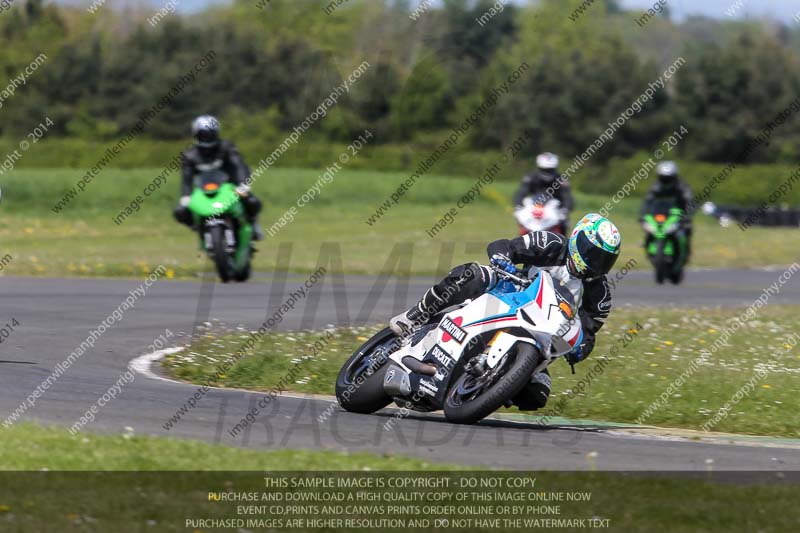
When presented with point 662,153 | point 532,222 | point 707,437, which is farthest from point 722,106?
point 707,437

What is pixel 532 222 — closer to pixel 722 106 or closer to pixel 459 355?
pixel 459 355

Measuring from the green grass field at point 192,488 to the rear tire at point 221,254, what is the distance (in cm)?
1073

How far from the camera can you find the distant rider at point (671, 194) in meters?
23.5

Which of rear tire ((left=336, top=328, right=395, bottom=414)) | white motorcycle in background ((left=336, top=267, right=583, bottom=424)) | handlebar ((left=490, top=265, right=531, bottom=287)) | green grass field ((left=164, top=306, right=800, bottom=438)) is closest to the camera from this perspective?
white motorcycle in background ((left=336, top=267, right=583, bottom=424))

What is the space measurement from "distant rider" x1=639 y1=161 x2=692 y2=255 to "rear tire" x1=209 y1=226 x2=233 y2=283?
798 cm

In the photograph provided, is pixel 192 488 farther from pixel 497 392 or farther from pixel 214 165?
pixel 214 165

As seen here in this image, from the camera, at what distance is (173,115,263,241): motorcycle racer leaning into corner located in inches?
736

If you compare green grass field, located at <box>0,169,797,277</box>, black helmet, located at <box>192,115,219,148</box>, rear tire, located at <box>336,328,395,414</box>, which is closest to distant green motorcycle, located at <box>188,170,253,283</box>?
black helmet, located at <box>192,115,219,148</box>

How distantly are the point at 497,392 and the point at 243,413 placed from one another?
177 centimetres

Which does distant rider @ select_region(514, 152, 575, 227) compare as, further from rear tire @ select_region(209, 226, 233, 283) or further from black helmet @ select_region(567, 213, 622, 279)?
black helmet @ select_region(567, 213, 622, 279)

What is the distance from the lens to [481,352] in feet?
29.3

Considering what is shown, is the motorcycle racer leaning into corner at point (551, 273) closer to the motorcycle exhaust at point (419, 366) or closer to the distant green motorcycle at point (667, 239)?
the motorcycle exhaust at point (419, 366)

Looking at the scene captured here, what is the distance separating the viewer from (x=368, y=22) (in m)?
120

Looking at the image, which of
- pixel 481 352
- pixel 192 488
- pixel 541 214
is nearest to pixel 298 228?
pixel 541 214
